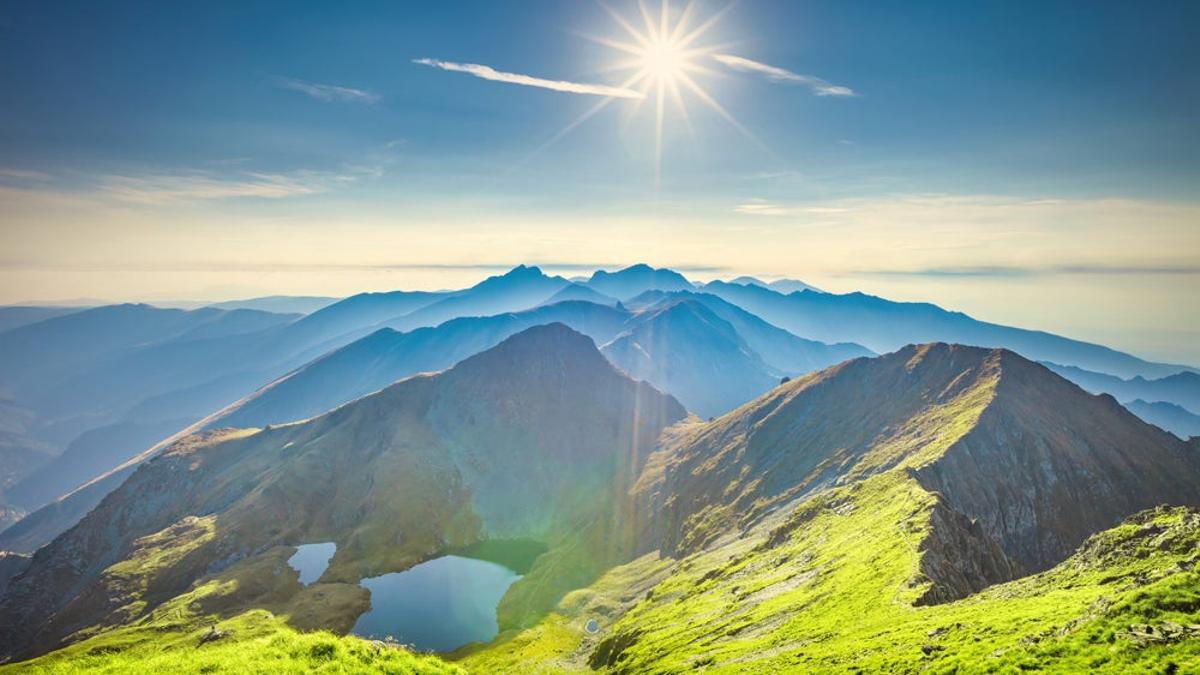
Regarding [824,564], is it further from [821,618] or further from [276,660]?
[276,660]

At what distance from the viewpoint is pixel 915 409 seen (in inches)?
6186

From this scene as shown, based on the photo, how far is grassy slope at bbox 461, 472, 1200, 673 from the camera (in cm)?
2830

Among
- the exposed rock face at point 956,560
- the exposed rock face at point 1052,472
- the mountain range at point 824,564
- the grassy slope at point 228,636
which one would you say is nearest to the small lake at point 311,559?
the mountain range at point 824,564

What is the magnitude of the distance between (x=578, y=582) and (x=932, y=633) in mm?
138519

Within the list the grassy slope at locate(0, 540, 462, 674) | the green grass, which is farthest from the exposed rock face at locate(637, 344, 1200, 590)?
the grassy slope at locate(0, 540, 462, 674)

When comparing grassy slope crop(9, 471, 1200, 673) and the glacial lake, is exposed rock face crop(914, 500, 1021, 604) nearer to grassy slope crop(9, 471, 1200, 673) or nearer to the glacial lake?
grassy slope crop(9, 471, 1200, 673)

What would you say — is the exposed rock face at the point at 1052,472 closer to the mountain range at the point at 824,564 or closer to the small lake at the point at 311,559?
the mountain range at the point at 824,564

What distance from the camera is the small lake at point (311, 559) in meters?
166

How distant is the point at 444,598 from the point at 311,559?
5516 cm

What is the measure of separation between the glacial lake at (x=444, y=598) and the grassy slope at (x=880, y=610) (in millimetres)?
18234

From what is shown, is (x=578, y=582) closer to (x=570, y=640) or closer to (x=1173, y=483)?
(x=570, y=640)

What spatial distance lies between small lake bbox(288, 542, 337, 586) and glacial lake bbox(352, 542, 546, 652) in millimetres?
17480

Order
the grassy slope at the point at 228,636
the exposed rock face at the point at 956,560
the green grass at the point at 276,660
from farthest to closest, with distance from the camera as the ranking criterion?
1. the exposed rock face at the point at 956,560
2. the grassy slope at the point at 228,636
3. the green grass at the point at 276,660

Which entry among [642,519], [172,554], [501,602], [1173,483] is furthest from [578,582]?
[1173,483]
